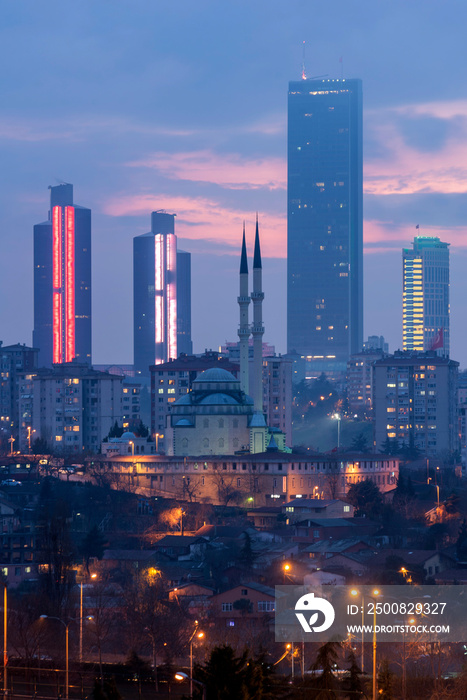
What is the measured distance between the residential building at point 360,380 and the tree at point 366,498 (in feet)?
296

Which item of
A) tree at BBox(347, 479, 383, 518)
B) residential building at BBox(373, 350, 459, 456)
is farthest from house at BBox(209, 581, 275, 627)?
residential building at BBox(373, 350, 459, 456)

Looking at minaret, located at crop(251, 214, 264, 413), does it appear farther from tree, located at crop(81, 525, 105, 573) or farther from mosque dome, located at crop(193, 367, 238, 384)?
tree, located at crop(81, 525, 105, 573)

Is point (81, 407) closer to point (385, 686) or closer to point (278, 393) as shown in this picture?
point (278, 393)

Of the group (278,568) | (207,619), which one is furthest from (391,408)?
(207,619)

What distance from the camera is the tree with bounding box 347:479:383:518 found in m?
86.6

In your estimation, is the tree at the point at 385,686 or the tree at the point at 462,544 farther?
the tree at the point at 462,544

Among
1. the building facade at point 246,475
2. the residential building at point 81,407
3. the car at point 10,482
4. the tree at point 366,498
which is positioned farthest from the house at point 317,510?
the residential building at point 81,407

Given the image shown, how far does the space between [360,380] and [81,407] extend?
59.3m

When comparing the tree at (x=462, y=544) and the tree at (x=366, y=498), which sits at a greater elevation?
the tree at (x=366, y=498)

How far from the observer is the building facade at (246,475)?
311 feet

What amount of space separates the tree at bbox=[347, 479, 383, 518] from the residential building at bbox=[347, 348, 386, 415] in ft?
296

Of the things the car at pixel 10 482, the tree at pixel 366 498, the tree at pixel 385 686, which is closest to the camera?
the tree at pixel 385 686

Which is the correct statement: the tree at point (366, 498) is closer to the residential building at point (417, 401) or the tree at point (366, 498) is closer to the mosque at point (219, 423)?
the mosque at point (219, 423)

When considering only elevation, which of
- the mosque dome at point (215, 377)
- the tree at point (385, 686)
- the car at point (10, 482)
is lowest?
the tree at point (385, 686)
